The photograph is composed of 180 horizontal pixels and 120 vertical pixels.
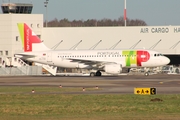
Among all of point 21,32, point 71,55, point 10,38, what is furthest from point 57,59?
point 10,38

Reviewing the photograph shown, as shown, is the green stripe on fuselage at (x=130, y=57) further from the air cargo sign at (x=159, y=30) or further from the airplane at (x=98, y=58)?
the air cargo sign at (x=159, y=30)

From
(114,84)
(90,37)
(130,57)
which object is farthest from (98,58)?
(90,37)

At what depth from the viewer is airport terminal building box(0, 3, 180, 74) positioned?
9169 centimetres

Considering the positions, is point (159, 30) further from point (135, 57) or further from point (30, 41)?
point (30, 41)

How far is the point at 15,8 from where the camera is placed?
98750mm

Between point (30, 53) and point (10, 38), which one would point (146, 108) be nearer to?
point (30, 53)

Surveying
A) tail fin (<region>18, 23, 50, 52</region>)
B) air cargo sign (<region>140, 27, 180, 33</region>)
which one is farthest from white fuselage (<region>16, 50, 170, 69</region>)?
air cargo sign (<region>140, 27, 180, 33</region>)

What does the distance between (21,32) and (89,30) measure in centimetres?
1914

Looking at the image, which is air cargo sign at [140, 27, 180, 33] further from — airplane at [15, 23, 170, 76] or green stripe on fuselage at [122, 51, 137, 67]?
green stripe on fuselage at [122, 51, 137, 67]

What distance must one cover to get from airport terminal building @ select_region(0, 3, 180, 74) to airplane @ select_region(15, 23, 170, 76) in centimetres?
1703

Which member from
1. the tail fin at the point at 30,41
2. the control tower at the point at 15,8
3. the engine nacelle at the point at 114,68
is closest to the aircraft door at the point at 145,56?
the engine nacelle at the point at 114,68

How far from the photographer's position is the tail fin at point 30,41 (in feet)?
246

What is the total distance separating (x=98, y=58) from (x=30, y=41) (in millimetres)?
10305

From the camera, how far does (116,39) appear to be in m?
93.9
